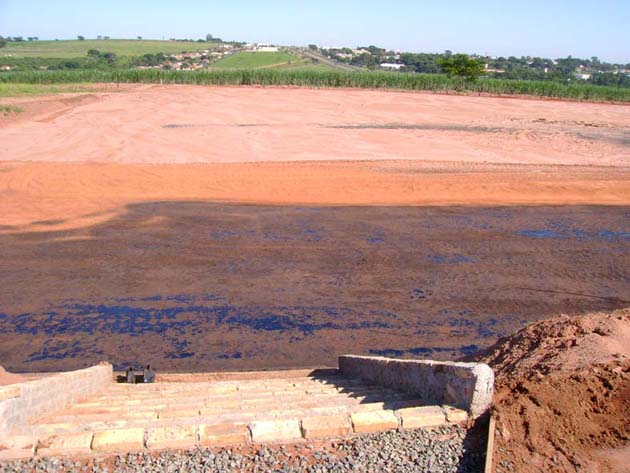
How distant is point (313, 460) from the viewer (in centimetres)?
473

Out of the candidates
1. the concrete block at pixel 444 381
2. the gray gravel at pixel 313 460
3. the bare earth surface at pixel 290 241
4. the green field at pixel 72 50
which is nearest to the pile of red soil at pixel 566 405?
the concrete block at pixel 444 381

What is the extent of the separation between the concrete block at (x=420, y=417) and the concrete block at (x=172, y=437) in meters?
1.66

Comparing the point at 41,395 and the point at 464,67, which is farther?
the point at 464,67

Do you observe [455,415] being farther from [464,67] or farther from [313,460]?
[464,67]

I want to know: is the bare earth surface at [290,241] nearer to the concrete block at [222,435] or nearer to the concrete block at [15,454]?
the concrete block at [222,435]

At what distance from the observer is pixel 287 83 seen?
190 ft

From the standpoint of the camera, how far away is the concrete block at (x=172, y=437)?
15.6ft

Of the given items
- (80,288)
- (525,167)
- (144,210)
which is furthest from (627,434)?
(525,167)

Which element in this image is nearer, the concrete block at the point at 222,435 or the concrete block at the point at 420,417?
the concrete block at the point at 222,435

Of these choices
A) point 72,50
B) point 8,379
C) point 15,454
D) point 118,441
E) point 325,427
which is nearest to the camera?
point 15,454

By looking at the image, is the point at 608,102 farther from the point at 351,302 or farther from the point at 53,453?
the point at 53,453

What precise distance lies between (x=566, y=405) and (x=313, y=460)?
7.47 feet

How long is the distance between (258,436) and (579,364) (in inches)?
124

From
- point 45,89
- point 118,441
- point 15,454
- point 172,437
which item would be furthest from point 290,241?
point 45,89
